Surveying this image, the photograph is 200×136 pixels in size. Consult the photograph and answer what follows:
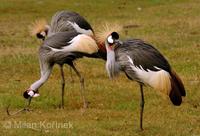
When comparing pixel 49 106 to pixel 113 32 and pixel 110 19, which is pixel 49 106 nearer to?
pixel 113 32

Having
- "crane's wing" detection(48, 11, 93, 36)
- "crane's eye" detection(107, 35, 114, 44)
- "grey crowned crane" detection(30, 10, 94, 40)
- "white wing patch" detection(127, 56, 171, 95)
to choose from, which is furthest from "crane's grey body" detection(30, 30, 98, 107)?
"crane's wing" detection(48, 11, 93, 36)

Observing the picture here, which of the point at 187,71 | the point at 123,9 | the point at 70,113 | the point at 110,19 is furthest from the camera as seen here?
the point at 123,9

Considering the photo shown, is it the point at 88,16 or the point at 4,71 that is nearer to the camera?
the point at 4,71

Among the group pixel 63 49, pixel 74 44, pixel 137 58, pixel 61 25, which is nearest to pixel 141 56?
pixel 137 58

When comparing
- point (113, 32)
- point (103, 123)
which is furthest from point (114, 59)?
point (103, 123)

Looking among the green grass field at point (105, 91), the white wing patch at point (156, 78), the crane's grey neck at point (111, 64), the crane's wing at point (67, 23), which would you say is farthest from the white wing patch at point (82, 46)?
the crane's wing at point (67, 23)

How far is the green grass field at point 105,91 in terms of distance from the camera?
10695 millimetres

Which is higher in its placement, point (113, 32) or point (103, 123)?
point (113, 32)

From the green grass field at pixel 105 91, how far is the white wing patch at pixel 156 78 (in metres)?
0.79

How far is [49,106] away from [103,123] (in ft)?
6.64

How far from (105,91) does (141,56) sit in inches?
132

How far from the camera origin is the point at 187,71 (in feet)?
52.3

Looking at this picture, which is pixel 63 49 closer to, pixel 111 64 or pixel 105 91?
pixel 111 64

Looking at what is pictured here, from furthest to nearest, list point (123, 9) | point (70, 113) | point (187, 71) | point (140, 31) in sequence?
point (123, 9), point (140, 31), point (187, 71), point (70, 113)
